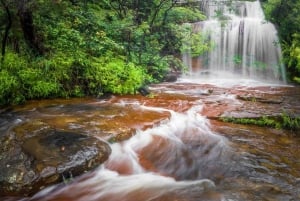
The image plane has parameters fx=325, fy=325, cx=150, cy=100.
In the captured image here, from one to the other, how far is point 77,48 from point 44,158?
209 inches

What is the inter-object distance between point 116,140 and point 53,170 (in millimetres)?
1287

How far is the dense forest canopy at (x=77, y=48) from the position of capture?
733 cm

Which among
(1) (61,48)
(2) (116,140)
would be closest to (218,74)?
(1) (61,48)

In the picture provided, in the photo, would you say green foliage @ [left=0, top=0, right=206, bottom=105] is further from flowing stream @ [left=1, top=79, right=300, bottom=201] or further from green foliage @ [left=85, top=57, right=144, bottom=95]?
flowing stream @ [left=1, top=79, right=300, bottom=201]

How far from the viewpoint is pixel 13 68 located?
7332 mm

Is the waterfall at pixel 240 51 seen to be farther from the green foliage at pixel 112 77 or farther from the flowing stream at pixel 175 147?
the green foliage at pixel 112 77

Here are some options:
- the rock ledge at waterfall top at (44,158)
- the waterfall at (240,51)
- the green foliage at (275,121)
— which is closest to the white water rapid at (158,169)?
the rock ledge at waterfall top at (44,158)

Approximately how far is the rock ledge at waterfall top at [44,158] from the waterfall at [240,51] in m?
10.6

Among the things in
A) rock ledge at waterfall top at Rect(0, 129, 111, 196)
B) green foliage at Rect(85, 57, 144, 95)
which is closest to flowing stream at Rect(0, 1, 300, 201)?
rock ledge at waterfall top at Rect(0, 129, 111, 196)

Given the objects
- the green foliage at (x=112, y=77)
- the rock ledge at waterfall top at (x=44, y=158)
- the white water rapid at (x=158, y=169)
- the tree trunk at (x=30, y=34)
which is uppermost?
the tree trunk at (x=30, y=34)

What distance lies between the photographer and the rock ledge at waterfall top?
366cm

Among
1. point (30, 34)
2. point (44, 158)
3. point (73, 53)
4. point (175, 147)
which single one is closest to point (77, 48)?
point (73, 53)

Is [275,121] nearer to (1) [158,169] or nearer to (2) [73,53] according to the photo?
(1) [158,169]

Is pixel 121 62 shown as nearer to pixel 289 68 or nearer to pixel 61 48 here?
pixel 61 48
